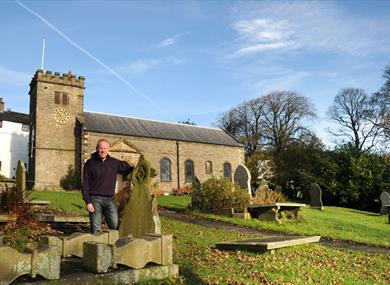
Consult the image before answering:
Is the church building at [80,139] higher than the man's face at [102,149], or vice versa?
the church building at [80,139]

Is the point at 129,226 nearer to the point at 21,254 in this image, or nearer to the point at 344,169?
the point at 21,254

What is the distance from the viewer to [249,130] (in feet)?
183

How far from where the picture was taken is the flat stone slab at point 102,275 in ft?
14.0

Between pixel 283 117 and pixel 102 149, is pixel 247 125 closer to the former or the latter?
pixel 283 117

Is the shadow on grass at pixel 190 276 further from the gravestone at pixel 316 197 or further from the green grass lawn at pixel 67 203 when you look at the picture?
the gravestone at pixel 316 197

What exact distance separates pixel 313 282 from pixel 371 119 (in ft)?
135

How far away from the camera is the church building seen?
34.6 meters

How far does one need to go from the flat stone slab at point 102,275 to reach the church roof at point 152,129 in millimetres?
30740

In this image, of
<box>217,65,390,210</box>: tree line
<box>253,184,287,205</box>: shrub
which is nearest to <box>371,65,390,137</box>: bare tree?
<box>217,65,390,210</box>: tree line

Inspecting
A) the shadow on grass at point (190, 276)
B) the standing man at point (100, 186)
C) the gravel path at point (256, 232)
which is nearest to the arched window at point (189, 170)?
the gravel path at point (256, 232)

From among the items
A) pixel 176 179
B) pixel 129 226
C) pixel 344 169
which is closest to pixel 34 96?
pixel 176 179

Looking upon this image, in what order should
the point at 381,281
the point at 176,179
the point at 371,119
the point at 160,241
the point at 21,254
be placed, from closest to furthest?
1. the point at 21,254
2. the point at 160,241
3. the point at 381,281
4. the point at 176,179
5. the point at 371,119

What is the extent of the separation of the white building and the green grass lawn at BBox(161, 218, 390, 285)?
45.6 meters

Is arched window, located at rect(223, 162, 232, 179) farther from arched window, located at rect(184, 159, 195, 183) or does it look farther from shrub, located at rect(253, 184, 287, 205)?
shrub, located at rect(253, 184, 287, 205)
